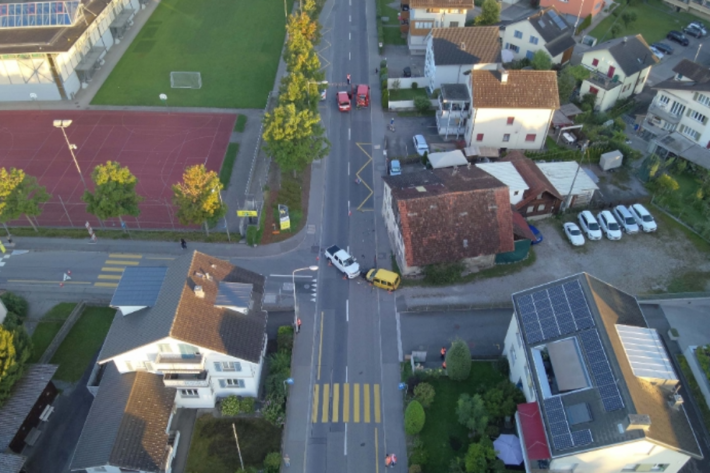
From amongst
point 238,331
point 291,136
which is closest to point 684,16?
point 291,136

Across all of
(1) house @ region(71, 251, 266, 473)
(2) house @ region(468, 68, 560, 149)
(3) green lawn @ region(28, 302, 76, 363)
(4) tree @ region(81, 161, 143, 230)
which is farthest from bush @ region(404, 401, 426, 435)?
(2) house @ region(468, 68, 560, 149)

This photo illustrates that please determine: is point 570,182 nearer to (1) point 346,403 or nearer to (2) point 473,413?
(2) point 473,413

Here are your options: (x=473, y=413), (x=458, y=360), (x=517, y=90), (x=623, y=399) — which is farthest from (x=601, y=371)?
(x=517, y=90)

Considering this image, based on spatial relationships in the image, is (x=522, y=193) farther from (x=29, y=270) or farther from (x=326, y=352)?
(x=29, y=270)

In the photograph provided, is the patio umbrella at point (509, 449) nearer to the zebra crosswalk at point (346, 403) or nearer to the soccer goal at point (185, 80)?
the zebra crosswalk at point (346, 403)

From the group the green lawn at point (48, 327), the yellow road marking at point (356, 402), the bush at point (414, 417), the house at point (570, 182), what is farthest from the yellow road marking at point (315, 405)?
the house at point (570, 182)

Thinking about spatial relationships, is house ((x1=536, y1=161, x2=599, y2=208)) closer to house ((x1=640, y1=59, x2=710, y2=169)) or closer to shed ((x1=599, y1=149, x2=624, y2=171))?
shed ((x1=599, y1=149, x2=624, y2=171))
